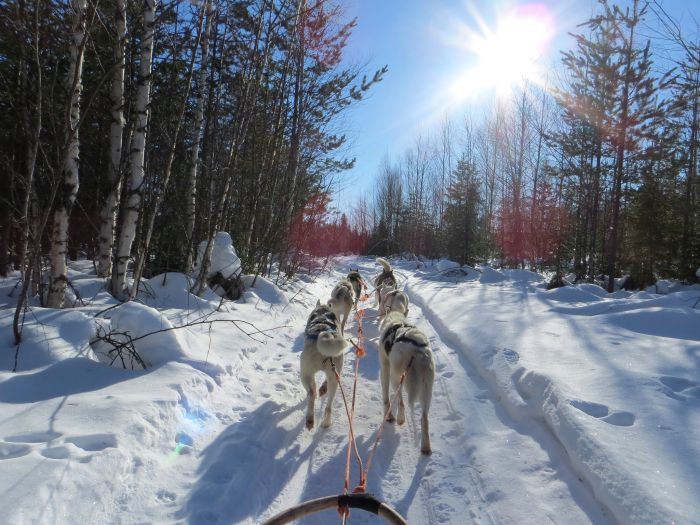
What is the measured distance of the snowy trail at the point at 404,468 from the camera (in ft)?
8.23

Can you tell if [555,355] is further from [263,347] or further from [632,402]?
[263,347]

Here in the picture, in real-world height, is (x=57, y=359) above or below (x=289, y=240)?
below

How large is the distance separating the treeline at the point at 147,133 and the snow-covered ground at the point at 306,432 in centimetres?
128

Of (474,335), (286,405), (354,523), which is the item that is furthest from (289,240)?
(354,523)

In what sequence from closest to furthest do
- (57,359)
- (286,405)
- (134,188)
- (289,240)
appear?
A: 1. (57,359)
2. (286,405)
3. (134,188)
4. (289,240)

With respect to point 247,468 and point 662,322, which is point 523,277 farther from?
point 247,468

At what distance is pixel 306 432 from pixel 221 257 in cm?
576

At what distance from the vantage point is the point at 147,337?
14.4 ft

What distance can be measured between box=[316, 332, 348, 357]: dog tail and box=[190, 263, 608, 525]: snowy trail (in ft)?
2.29

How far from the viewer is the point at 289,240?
37.5ft

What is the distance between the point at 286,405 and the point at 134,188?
377cm

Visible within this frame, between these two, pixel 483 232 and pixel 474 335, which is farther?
pixel 483 232

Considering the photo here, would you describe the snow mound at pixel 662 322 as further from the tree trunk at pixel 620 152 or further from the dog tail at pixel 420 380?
the tree trunk at pixel 620 152

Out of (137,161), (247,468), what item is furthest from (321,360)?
(137,161)
